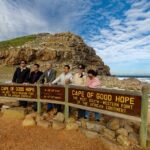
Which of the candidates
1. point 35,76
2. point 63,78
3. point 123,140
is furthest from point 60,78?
point 123,140

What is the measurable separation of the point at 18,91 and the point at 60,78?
2365 mm

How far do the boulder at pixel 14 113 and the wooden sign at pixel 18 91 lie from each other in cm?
74

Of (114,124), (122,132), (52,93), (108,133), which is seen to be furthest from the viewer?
(52,93)

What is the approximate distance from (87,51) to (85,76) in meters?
63.0

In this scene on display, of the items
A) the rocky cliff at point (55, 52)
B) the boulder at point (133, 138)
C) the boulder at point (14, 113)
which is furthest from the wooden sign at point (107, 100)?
the rocky cliff at point (55, 52)

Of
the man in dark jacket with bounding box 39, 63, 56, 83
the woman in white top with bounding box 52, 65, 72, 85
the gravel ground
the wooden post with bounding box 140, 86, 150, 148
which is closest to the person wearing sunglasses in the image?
the woman in white top with bounding box 52, 65, 72, 85

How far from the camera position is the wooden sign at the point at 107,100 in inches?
312

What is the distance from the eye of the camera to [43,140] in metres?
8.80

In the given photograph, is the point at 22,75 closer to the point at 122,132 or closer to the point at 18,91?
the point at 18,91

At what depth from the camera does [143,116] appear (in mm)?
7754

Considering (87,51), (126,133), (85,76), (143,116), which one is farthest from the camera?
(87,51)

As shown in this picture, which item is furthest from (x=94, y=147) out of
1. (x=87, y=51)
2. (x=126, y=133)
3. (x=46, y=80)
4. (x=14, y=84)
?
(x=87, y=51)

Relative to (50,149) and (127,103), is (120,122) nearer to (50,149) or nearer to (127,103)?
(127,103)

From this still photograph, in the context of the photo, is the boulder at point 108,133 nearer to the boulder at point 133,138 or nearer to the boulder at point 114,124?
the boulder at point 114,124
